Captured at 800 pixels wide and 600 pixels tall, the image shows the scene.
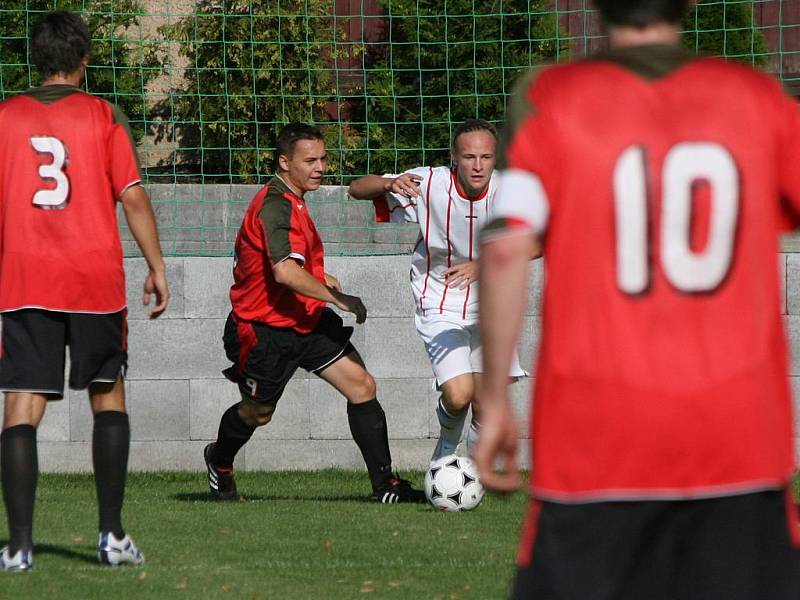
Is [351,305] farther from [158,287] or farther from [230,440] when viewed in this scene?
[158,287]

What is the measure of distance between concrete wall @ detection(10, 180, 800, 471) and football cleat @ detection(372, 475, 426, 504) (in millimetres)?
1542

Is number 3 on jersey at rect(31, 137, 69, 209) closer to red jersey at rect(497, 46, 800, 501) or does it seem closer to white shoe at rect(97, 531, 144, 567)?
white shoe at rect(97, 531, 144, 567)

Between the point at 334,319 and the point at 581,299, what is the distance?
5477 mm

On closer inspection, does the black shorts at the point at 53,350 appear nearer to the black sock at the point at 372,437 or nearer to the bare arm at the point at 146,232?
the bare arm at the point at 146,232

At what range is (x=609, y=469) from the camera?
246 cm

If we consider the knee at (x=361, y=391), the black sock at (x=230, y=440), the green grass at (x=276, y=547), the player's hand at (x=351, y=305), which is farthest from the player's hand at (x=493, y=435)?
the black sock at (x=230, y=440)

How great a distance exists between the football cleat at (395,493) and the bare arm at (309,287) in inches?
38.1

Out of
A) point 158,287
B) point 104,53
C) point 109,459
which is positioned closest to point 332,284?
point 158,287

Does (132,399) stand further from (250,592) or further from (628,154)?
(628,154)

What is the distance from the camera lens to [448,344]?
7656 mm

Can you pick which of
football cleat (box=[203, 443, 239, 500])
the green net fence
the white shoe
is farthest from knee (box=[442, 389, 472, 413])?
the white shoe

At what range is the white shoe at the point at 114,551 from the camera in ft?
17.3

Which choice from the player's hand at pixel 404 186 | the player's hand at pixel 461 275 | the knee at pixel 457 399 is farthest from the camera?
the knee at pixel 457 399

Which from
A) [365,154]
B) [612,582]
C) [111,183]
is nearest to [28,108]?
[111,183]
